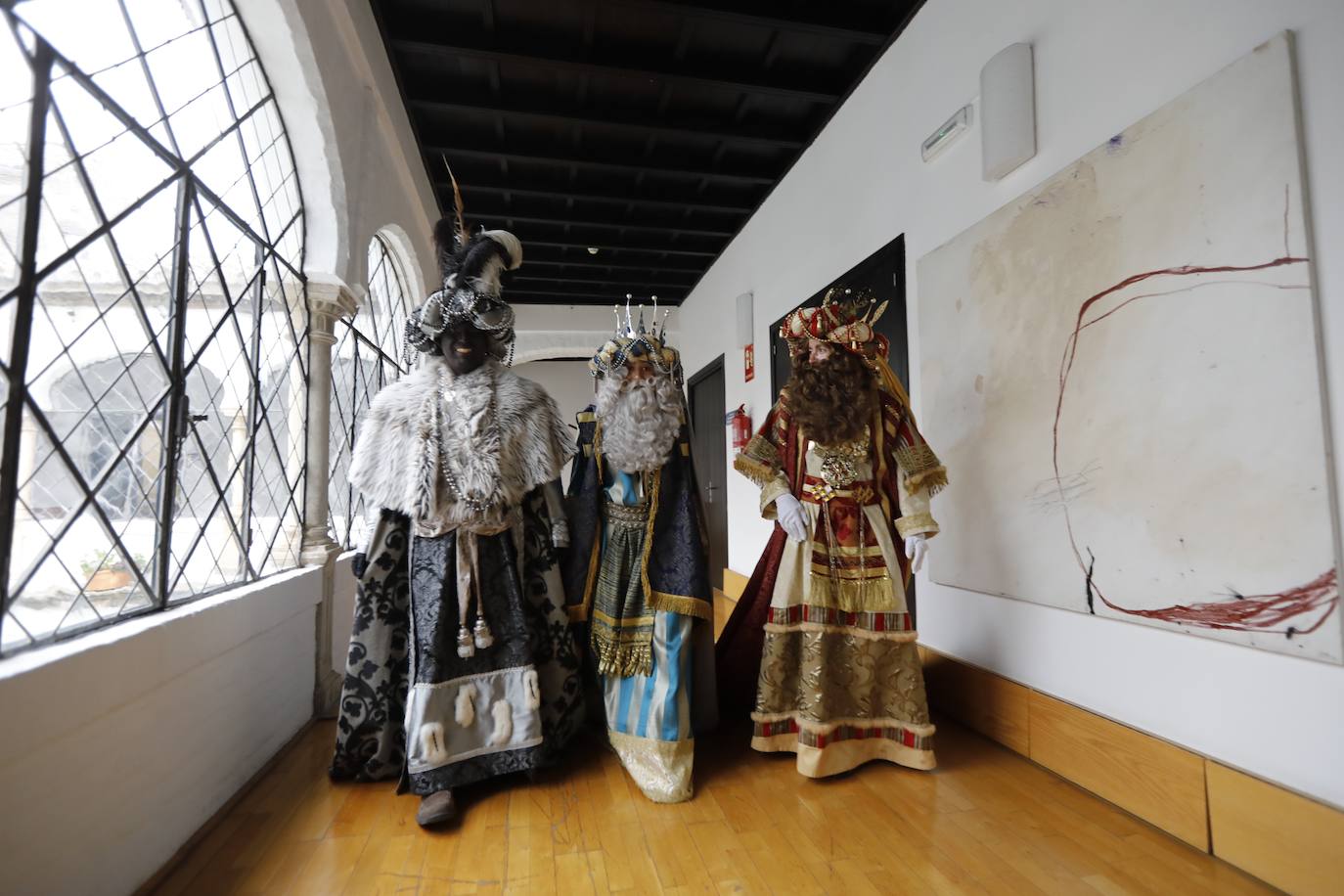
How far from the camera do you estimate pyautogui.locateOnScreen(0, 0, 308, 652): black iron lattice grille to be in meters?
1.27

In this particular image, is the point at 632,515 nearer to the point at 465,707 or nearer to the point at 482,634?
the point at 482,634

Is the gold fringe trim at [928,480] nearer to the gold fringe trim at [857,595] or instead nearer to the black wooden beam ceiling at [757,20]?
the gold fringe trim at [857,595]

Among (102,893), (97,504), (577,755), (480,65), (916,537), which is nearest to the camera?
(102,893)

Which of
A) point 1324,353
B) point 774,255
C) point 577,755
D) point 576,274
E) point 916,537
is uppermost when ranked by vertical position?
point 576,274

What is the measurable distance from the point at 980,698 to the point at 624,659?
152cm

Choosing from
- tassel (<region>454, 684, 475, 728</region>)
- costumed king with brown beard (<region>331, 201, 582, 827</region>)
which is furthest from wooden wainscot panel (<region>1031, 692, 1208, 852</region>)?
tassel (<region>454, 684, 475, 728</region>)

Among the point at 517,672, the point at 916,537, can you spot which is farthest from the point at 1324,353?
the point at 517,672

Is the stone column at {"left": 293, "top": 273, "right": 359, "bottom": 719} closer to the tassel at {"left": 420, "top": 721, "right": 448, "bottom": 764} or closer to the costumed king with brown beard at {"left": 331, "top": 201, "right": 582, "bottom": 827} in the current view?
Result: the costumed king with brown beard at {"left": 331, "top": 201, "right": 582, "bottom": 827}

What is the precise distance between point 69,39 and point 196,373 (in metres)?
0.93

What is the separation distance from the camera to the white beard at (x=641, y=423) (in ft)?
7.09

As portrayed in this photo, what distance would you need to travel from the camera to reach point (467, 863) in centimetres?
164

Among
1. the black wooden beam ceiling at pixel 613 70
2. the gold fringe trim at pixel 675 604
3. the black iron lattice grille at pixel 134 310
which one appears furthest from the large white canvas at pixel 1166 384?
the black iron lattice grille at pixel 134 310

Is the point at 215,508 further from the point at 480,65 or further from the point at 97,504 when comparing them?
the point at 480,65

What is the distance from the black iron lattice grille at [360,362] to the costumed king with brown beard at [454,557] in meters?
1.31
